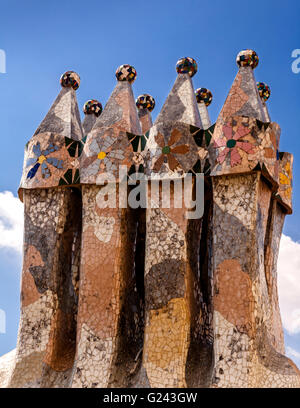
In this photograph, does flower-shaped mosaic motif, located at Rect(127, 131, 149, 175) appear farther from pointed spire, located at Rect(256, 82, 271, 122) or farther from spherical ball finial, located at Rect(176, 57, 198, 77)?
pointed spire, located at Rect(256, 82, 271, 122)

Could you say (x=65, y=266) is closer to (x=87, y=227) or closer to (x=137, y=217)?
(x=87, y=227)

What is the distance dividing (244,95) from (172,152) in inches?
52.1

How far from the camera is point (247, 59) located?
27.3ft

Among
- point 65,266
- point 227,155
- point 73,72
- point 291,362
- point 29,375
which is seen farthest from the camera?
point 73,72

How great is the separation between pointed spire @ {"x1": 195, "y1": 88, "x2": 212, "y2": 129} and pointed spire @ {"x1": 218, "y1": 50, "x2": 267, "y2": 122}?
5.90ft

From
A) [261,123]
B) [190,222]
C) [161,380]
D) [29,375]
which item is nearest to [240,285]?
[190,222]

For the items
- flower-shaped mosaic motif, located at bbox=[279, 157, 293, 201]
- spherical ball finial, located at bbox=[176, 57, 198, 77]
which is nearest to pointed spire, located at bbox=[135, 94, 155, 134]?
spherical ball finial, located at bbox=[176, 57, 198, 77]

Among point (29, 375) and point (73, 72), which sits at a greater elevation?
point (73, 72)

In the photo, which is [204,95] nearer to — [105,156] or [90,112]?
[90,112]

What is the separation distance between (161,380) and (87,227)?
242 cm

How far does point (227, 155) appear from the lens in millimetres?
7480

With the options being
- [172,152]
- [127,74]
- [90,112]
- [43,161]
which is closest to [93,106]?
[90,112]

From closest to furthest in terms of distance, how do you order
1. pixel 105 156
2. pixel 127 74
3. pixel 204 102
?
pixel 105 156 → pixel 127 74 → pixel 204 102

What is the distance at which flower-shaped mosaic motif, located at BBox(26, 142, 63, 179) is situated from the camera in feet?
28.3
